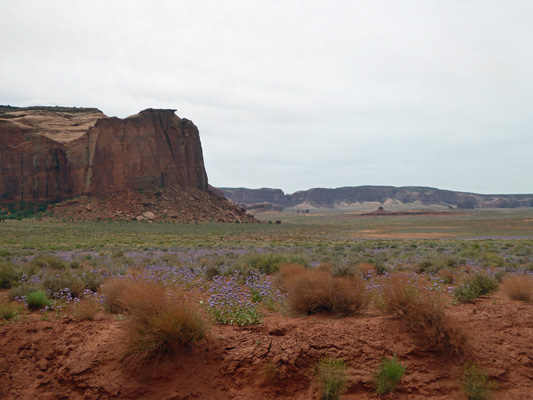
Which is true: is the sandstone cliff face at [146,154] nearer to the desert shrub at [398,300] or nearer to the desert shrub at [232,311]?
the desert shrub at [232,311]

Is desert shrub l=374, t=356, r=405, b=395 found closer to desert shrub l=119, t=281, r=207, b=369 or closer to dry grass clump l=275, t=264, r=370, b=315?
Result: dry grass clump l=275, t=264, r=370, b=315

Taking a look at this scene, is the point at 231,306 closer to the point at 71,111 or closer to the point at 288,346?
the point at 288,346

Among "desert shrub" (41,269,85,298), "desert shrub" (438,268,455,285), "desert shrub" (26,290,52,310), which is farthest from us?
"desert shrub" (438,268,455,285)

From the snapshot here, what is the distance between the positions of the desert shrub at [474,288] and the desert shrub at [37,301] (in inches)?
335

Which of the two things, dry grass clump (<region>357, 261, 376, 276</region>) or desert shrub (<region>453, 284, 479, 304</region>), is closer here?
desert shrub (<region>453, 284, 479, 304</region>)

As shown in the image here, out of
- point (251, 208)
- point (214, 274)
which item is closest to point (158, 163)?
point (214, 274)

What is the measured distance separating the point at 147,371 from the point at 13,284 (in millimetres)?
6464

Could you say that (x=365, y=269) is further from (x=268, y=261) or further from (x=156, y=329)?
(x=156, y=329)

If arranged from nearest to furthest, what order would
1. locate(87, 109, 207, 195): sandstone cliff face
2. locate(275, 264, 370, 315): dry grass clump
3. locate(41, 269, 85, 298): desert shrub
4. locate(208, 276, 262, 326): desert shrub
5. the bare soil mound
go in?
locate(208, 276, 262, 326): desert shrub, locate(275, 264, 370, 315): dry grass clump, locate(41, 269, 85, 298): desert shrub, the bare soil mound, locate(87, 109, 207, 195): sandstone cliff face

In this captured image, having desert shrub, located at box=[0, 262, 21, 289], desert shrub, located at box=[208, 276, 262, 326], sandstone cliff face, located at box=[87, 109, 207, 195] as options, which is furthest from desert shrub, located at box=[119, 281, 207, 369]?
sandstone cliff face, located at box=[87, 109, 207, 195]

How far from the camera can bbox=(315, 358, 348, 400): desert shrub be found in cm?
437

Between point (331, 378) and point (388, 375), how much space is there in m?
0.75

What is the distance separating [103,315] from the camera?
22.3 ft

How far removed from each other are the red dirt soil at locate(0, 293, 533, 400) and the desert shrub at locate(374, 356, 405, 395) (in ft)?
0.27
